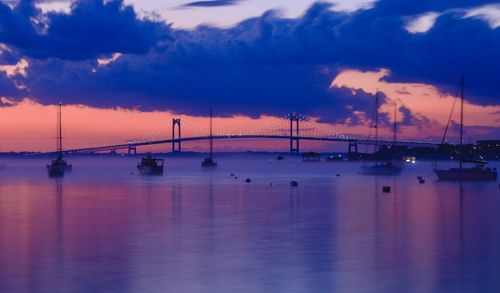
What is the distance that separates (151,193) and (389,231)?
2711 cm

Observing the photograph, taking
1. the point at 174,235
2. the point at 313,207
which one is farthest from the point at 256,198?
the point at 174,235

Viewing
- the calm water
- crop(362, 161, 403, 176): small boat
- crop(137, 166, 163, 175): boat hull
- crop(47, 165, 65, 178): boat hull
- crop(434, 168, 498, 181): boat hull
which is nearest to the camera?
the calm water

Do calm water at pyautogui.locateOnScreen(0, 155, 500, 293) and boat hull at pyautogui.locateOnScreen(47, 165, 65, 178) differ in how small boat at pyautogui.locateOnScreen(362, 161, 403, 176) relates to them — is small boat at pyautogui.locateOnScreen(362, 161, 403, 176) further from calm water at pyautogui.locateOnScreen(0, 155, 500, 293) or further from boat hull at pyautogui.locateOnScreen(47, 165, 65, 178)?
calm water at pyautogui.locateOnScreen(0, 155, 500, 293)

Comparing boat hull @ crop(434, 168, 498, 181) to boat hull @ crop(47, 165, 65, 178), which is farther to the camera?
boat hull @ crop(47, 165, 65, 178)

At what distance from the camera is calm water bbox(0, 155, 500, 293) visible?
1620 centimetres

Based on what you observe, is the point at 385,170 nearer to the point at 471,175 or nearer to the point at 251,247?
the point at 471,175

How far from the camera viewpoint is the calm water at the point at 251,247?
16.2 m

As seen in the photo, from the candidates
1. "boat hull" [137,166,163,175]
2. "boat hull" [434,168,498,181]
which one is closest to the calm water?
"boat hull" [434,168,498,181]

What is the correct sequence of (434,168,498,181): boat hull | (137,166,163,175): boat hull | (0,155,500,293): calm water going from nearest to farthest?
(0,155,500,293): calm water, (434,168,498,181): boat hull, (137,166,163,175): boat hull

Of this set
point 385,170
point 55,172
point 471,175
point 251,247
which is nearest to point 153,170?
point 55,172

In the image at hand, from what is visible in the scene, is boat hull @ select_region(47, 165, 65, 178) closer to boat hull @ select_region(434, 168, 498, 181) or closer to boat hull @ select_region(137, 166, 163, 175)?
boat hull @ select_region(137, 166, 163, 175)

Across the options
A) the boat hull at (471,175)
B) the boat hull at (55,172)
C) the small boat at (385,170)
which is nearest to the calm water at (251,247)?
the boat hull at (471,175)

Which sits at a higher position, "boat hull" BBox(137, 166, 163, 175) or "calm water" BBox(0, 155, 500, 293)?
"boat hull" BBox(137, 166, 163, 175)

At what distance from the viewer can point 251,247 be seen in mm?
22094
